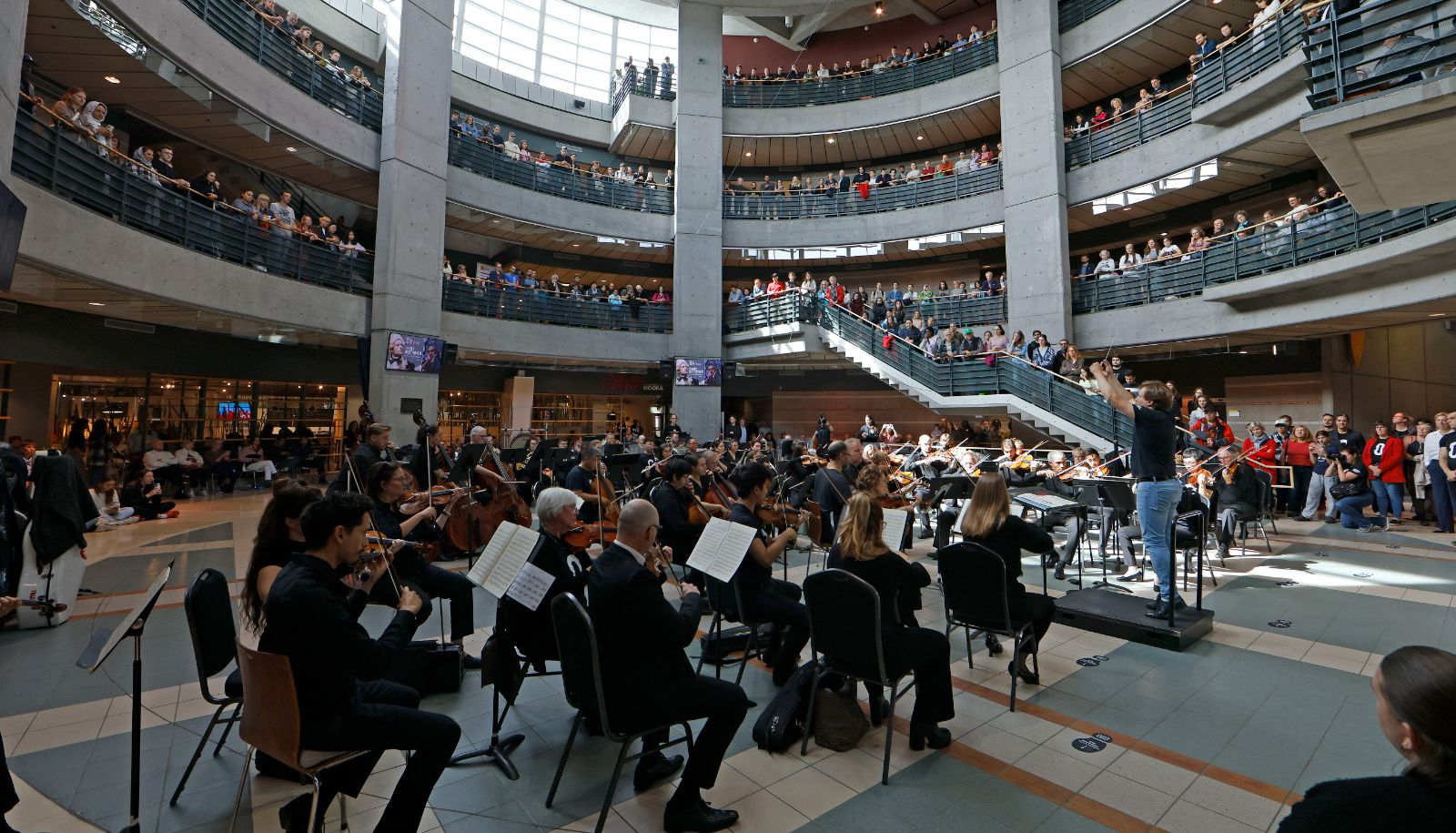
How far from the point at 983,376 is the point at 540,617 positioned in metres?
12.7

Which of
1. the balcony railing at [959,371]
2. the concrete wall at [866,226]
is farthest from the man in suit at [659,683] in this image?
the concrete wall at [866,226]

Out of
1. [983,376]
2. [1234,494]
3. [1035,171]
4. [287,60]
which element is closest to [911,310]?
[1035,171]

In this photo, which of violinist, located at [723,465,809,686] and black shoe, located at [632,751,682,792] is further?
violinist, located at [723,465,809,686]

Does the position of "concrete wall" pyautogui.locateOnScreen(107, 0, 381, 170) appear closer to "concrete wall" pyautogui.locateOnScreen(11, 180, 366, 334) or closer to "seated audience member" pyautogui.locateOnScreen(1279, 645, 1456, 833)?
"concrete wall" pyautogui.locateOnScreen(11, 180, 366, 334)

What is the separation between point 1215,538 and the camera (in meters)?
8.13

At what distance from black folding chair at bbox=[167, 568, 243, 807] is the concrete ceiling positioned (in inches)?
415

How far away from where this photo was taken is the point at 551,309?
60.0 feet

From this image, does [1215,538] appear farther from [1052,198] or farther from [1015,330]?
[1052,198]

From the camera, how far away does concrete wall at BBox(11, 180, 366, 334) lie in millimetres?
7637

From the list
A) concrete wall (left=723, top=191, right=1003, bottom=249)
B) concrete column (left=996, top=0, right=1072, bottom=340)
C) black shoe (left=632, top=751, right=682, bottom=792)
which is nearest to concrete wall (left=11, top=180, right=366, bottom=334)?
black shoe (left=632, top=751, right=682, bottom=792)

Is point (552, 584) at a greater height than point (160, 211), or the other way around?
point (160, 211)

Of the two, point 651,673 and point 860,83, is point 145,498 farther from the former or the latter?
point 860,83

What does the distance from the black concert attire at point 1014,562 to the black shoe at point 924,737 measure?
0.93 meters

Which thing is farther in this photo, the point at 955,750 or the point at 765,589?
the point at 765,589
